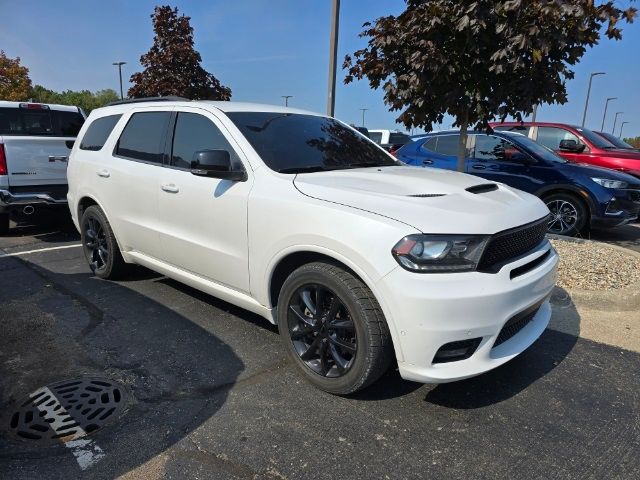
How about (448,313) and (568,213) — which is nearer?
(448,313)

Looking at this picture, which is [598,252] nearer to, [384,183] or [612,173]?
[612,173]

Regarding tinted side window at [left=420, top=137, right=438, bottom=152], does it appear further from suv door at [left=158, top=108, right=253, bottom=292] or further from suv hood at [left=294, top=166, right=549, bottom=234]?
suv door at [left=158, top=108, right=253, bottom=292]

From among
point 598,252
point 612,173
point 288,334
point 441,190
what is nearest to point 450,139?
point 612,173

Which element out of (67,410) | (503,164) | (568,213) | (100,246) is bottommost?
(67,410)

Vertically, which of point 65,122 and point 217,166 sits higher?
point 65,122

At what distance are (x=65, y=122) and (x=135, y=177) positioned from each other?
441 cm

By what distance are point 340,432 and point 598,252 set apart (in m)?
4.70

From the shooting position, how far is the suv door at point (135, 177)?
408cm

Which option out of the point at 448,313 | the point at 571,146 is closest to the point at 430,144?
the point at 571,146

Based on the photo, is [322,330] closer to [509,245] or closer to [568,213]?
[509,245]

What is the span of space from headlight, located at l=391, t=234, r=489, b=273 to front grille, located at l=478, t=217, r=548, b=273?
0.20ft

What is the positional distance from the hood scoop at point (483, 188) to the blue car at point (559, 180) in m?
3.67

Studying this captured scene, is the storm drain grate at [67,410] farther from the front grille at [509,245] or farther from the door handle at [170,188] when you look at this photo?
the front grille at [509,245]

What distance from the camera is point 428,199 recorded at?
276 cm
